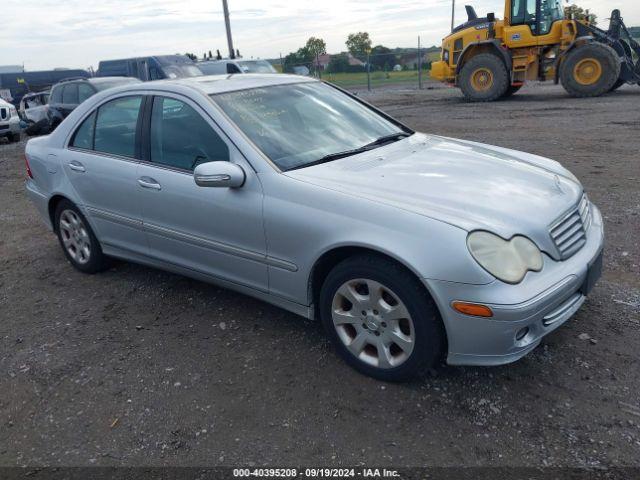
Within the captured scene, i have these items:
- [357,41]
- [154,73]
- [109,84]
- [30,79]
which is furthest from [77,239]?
[357,41]

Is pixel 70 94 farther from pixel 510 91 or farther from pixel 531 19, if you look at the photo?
pixel 510 91

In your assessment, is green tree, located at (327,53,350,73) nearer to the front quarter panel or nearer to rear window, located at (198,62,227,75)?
rear window, located at (198,62,227,75)

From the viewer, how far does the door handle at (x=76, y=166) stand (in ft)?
Answer: 14.4

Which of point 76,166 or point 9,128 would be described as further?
point 9,128

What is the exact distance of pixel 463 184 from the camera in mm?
3068

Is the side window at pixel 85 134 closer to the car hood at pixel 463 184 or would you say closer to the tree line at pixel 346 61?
the car hood at pixel 463 184

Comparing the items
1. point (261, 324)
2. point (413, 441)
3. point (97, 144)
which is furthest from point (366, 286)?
point (97, 144)

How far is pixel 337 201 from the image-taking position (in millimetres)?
2945

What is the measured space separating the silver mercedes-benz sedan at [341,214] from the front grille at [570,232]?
0.01 m

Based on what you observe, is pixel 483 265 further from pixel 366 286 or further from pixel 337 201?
pixel 337 201

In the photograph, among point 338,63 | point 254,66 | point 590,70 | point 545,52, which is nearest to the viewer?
point 590,70

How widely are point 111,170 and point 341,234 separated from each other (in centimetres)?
209

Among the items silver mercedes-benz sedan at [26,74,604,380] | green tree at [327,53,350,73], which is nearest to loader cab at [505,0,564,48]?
silver mercedes-benz sedan at [26,74,604,380]

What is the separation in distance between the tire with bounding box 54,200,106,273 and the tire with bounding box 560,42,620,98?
575 inches
